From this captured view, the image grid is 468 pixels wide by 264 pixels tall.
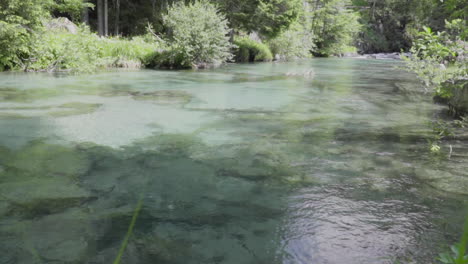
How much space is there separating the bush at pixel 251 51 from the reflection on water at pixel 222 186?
2188 cm

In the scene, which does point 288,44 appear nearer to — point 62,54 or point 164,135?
point 62,54

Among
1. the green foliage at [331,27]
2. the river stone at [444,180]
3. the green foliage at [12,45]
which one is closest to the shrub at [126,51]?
the green foliage at [12,45]

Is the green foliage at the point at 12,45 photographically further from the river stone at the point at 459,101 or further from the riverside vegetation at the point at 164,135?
the river stone at the point at 459,101

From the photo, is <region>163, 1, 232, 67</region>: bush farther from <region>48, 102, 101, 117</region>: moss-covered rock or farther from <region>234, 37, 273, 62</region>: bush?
<region>48, 102, 101, 117</region>: moss-covered rock

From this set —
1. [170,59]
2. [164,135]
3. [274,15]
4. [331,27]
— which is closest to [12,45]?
[170,59]

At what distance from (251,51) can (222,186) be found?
92.1 feet

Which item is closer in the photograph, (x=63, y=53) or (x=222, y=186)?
(x=222, y=186)

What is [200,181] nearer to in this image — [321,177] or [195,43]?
[321,177]

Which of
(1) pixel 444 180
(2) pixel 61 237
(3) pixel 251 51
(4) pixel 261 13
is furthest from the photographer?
(3) pixel 251 51

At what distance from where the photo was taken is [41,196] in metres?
4.10

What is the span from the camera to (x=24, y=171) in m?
4.83

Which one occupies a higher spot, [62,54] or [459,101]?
[62,54]

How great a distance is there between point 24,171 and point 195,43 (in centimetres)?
1697

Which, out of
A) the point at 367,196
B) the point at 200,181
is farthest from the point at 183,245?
the point at 367,196
